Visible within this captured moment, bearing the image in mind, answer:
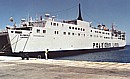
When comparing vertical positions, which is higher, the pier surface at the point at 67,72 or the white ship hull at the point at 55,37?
the white ship hull at the point at 55,37

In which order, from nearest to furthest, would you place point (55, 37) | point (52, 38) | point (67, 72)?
point (67, 72)
point (52, 38)
point (55, 37)

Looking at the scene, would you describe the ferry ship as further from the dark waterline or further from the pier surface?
the pier surface

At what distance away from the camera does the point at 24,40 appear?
38.3 m

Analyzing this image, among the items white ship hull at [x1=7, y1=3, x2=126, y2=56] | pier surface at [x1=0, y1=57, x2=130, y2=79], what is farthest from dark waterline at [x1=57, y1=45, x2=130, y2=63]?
pier surface at [x1=0, y1=57, x2=130, y2=79]

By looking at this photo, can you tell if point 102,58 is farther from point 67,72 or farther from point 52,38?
point 67,72

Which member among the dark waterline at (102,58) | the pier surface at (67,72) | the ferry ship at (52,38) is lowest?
the dark waterline at (102,58)

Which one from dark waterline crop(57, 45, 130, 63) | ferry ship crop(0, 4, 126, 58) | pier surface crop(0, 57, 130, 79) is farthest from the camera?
dark waterline crop(57, 45, 130, 63)

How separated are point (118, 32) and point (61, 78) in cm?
8251

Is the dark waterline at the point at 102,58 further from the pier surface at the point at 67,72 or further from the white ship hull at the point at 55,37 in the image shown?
the pier surface at the point at 67,72

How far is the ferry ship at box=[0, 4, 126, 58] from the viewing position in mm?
37906

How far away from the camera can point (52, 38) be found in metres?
44.2

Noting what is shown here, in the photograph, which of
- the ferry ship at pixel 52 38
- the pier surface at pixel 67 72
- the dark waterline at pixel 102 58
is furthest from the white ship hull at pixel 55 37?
the pier surface at pixel 67 72

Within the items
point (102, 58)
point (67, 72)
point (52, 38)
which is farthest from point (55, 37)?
point (67, 72)

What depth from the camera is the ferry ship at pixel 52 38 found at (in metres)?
37.9
